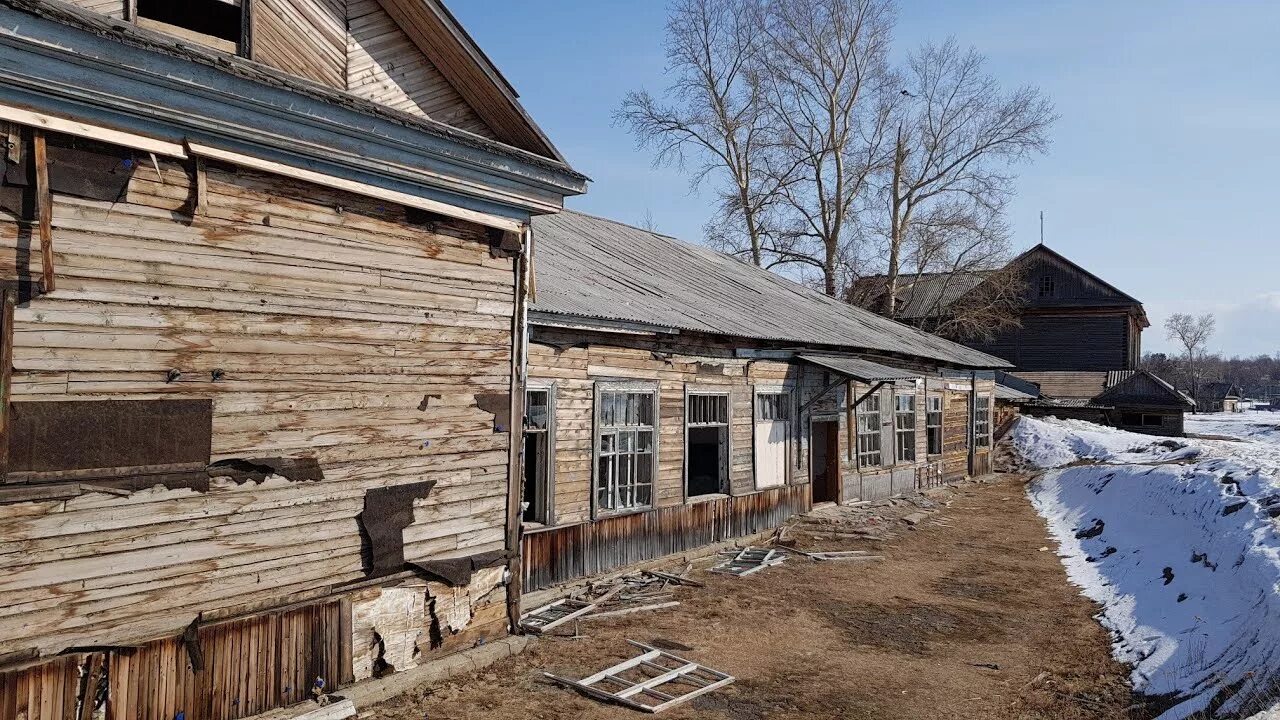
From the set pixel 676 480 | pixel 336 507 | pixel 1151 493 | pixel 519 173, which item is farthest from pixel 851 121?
pixel 336 507

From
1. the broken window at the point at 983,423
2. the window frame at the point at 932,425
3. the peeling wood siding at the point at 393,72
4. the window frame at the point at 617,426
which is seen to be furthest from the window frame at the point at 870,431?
the peeling wood siding at the point at 393,72

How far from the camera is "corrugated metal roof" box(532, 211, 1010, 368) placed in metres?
11.0

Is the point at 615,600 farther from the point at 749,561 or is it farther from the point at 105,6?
the point at 105,6

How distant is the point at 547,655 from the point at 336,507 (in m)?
2.62

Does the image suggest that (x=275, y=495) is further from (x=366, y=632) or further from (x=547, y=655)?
(x=547, y=655)

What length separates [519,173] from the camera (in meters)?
7.65

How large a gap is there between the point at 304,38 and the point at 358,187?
126 centimetres

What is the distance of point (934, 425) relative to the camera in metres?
20.2

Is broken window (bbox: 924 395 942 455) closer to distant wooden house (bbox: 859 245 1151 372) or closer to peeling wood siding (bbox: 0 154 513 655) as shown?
peeling wood siding (bbox: 0 154 513 655)

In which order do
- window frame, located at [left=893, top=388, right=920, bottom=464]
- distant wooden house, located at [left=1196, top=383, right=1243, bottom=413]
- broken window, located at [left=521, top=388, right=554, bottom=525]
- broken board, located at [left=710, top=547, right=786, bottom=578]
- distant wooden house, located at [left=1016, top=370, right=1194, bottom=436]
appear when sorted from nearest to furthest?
broken window, located at [left=521, top=388, right=554, bottom=525], broken board, located at [left=710, top=547, right=786, bottom=578], window frame, located at [left=893, top=388, right=920, bottom=464], distant wooden house, located at [left=1016, top=370, right=1194, bottom=436], distant wooden house, located at [left=1196, top=383, right=1243, bottom=413]

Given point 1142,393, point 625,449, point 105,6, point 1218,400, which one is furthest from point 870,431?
point 1218,400

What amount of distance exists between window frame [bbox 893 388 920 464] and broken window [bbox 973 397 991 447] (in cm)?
475

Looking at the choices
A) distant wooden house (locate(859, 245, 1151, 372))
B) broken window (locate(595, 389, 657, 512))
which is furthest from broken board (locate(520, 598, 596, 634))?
distant wooden house (locate(859, 245, 1151, 372))

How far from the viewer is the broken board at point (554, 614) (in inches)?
337
